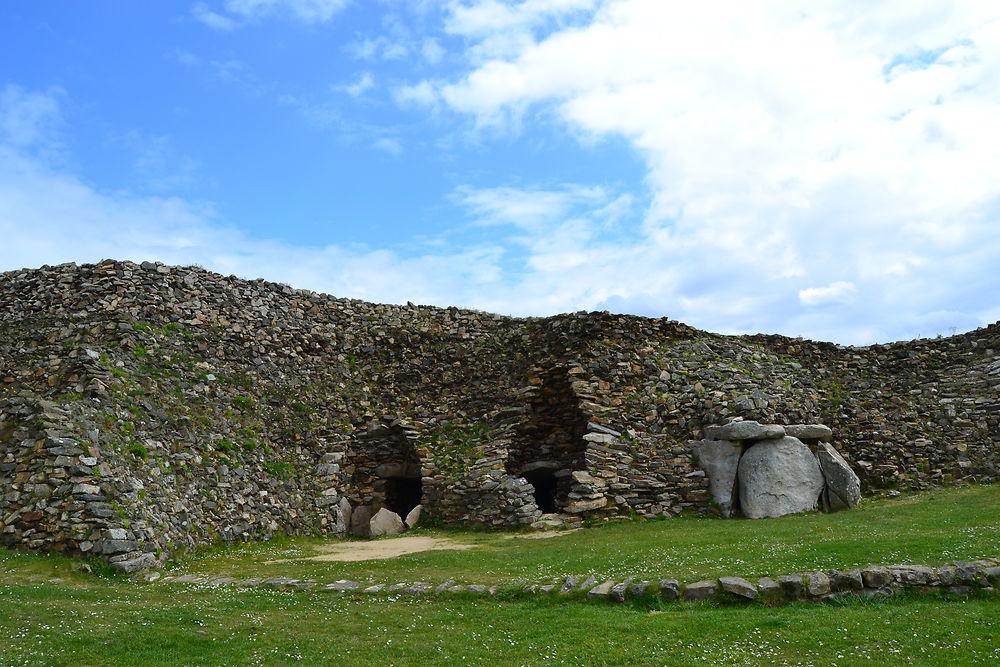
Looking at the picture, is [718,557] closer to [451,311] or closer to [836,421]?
[836,421]

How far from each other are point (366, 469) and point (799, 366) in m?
20.2

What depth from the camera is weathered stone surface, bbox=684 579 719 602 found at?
1226 centimetres

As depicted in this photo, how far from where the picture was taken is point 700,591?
12328mm

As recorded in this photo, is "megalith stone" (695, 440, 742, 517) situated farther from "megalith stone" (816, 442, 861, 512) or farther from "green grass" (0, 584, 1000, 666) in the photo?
"green grass" (0, 584, 1000, 666)

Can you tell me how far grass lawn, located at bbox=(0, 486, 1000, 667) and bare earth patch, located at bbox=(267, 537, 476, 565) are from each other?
280 centimetres

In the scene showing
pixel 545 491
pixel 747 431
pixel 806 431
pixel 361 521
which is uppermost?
pixel 747 431

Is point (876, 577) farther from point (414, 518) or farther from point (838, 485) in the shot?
point (414, 518)

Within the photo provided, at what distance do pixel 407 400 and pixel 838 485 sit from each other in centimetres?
1742

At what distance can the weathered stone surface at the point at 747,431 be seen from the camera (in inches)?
1030

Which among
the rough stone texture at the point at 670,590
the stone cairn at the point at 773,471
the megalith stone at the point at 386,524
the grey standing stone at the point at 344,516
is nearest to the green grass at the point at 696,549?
the rough stone texture at the point at 670,590

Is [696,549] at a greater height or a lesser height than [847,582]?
lesser

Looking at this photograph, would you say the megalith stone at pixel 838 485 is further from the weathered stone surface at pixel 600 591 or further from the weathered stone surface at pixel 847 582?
the weathered stone surface at pixel 600 591

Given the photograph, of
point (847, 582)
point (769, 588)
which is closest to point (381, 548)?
point (769, 588)

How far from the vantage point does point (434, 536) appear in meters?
25.4
